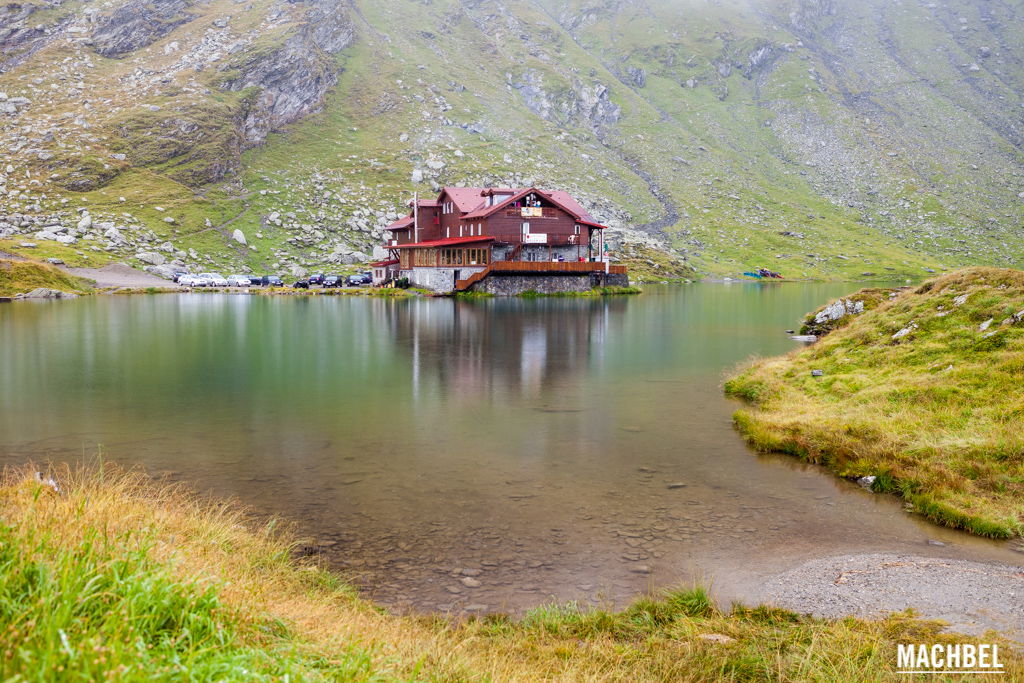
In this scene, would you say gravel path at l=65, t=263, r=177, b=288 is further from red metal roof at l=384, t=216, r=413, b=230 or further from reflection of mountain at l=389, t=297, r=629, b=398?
reflection of mountain at l=389, t=297, r=629, b=398

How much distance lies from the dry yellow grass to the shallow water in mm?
1331

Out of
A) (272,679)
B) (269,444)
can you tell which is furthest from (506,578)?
(269,444)

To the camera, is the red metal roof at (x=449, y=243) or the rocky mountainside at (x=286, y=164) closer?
the red metal roof at (x=449, y=243)

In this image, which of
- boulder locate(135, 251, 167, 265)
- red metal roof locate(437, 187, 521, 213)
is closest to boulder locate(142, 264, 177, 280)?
boulder locate(135, 251, 167, 265)

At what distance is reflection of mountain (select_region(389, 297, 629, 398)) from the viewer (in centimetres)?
3231

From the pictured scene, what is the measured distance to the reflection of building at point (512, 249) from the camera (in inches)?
3669

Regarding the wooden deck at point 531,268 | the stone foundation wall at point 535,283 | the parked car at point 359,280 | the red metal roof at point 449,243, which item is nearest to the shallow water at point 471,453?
the wooden deck at point 531,268

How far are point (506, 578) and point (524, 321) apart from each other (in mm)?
48086

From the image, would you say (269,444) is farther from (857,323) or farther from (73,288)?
(73,288)

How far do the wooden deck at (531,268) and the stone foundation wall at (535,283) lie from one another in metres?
0.64

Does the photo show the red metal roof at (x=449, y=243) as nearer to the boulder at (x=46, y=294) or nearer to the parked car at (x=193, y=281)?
the parked car at (x=193, y=281)

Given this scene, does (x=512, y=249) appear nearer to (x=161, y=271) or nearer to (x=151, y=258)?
(x=161, y=271)

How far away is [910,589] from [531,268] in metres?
82.6

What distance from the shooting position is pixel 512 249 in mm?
94750
